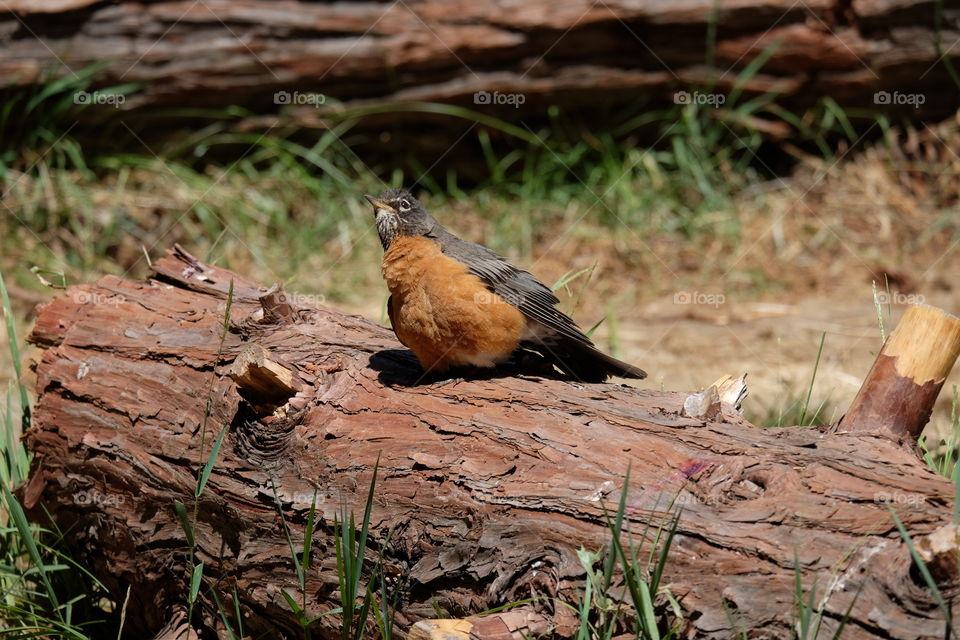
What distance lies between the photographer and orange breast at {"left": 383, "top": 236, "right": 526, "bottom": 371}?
3920 mm

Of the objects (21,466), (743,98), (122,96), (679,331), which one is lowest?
(21,466)

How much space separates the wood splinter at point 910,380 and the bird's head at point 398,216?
197cm

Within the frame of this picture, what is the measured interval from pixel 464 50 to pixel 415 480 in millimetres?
5317

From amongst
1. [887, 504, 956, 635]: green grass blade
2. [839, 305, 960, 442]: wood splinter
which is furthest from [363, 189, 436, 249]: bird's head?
[887, 504, 956, 635]: green grass blade

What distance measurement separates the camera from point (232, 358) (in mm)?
3896

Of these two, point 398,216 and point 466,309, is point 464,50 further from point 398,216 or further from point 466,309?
point 466,309

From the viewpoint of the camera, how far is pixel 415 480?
3.28 metres

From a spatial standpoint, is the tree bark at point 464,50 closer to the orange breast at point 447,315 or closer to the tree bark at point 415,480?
the tree bark at point 415,480

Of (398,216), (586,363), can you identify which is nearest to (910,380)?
(586,363)

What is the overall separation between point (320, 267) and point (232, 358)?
4.26 metres

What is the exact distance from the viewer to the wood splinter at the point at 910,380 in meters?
3.32

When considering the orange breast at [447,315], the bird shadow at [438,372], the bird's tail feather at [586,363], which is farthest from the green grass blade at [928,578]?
the orange breast at [447,315]

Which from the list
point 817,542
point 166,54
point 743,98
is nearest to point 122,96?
point 166,54

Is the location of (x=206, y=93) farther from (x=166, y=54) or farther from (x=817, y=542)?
(x=817, y=542)
